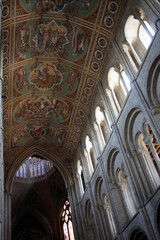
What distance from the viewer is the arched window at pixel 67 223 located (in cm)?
2794

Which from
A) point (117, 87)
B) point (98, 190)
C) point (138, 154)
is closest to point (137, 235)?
point (138, 154)

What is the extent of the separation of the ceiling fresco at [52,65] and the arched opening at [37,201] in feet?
29.1

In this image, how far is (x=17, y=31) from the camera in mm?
13719

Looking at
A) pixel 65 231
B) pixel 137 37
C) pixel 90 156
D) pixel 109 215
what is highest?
pixel 137 37

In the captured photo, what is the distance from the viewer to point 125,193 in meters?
13.5

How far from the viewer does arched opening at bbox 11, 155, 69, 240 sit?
29.1m

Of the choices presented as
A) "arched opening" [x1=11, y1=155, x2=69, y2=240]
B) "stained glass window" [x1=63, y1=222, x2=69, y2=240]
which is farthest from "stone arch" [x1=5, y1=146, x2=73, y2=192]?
"stained glass window" [x1=63, y1=222, x2=69, y2=240]

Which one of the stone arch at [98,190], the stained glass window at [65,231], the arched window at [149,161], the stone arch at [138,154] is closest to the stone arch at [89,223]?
the stone arch at [98,190]

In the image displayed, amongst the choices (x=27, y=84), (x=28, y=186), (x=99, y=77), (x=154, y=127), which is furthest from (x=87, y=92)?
(x=28, y=186)

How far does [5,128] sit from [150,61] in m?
12.1

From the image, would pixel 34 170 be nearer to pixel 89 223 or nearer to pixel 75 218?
pixel 75 218

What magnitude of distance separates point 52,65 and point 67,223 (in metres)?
19.7

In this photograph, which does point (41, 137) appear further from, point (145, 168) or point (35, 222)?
point (35, 222)

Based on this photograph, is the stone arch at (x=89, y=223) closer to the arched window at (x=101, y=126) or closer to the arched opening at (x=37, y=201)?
the arched window at (x=101, y=126)
